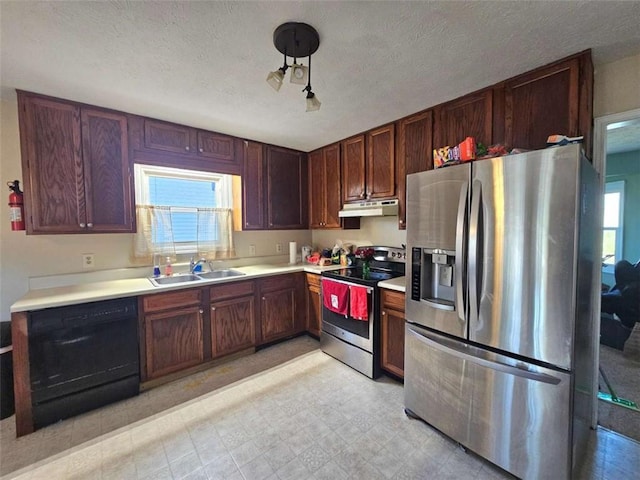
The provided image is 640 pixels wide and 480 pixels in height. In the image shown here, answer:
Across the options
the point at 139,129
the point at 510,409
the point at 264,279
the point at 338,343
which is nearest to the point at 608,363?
the point at 510,409

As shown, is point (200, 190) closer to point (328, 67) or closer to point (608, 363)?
point (328, 67)

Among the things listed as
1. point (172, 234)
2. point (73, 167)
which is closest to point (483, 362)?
point (172, 234)

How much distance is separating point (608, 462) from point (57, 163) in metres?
4.30

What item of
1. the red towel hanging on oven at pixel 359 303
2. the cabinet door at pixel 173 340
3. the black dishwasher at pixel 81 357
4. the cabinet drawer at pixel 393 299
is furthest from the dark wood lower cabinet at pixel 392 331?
the black dishwasher at pixel 81 357

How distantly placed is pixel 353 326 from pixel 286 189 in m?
1.97

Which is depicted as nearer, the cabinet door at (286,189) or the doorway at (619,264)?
the doorway at (619,264)

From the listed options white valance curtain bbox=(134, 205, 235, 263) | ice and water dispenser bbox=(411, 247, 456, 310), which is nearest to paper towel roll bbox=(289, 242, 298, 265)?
white valance curtain bbox=(134, 205, 235, 263)

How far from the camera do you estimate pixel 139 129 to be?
2.45m

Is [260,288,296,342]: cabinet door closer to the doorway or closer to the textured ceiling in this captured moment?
the textured ceiling

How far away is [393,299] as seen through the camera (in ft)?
7.48

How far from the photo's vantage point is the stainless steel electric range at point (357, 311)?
2404mm

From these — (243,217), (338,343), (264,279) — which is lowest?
(338,343)

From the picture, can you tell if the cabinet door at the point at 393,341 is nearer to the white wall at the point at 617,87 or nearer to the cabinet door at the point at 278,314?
the cabinet door at the point at 278,314

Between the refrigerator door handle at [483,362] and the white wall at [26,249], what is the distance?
2773 mm
